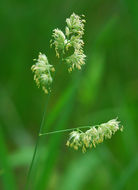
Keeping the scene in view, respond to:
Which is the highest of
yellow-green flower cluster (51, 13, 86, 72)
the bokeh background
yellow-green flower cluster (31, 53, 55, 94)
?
the bokeh background

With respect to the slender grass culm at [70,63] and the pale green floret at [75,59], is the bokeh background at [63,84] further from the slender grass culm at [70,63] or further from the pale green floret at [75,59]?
the pale green floret at [75,59]

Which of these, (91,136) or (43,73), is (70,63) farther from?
(91,136)

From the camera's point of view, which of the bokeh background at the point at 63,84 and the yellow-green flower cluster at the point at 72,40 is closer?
the yellow-green flower cluster at the point at 72,40

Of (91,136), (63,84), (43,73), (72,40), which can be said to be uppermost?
(63,84)

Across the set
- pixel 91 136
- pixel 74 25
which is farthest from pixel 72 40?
pixel 91 136

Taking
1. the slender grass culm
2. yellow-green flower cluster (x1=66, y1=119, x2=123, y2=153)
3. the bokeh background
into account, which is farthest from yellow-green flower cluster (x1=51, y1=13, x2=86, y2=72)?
the bokeh background

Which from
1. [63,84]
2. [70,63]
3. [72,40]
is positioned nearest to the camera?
[72,40]

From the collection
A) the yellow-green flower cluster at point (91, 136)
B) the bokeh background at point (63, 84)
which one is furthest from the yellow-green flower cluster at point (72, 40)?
the bokeh background at point (63, 84)

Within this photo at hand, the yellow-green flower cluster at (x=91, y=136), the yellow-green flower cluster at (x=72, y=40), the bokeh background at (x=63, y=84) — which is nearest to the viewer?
the yellow-green flower cluster at (x=72, y=40)

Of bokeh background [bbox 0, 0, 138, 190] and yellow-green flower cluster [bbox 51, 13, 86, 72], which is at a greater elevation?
bokeh background [bbox 0, 0, 138, 190]

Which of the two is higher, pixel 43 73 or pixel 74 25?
pixel 74 25

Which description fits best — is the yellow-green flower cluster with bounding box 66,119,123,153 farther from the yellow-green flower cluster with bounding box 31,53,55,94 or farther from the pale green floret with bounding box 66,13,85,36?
the pale green floret with bounding box 66,13,85,36

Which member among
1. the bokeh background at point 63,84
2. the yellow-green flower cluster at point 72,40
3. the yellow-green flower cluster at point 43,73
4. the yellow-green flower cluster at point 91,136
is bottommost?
the yellow-green flower cluster at point 91,136
